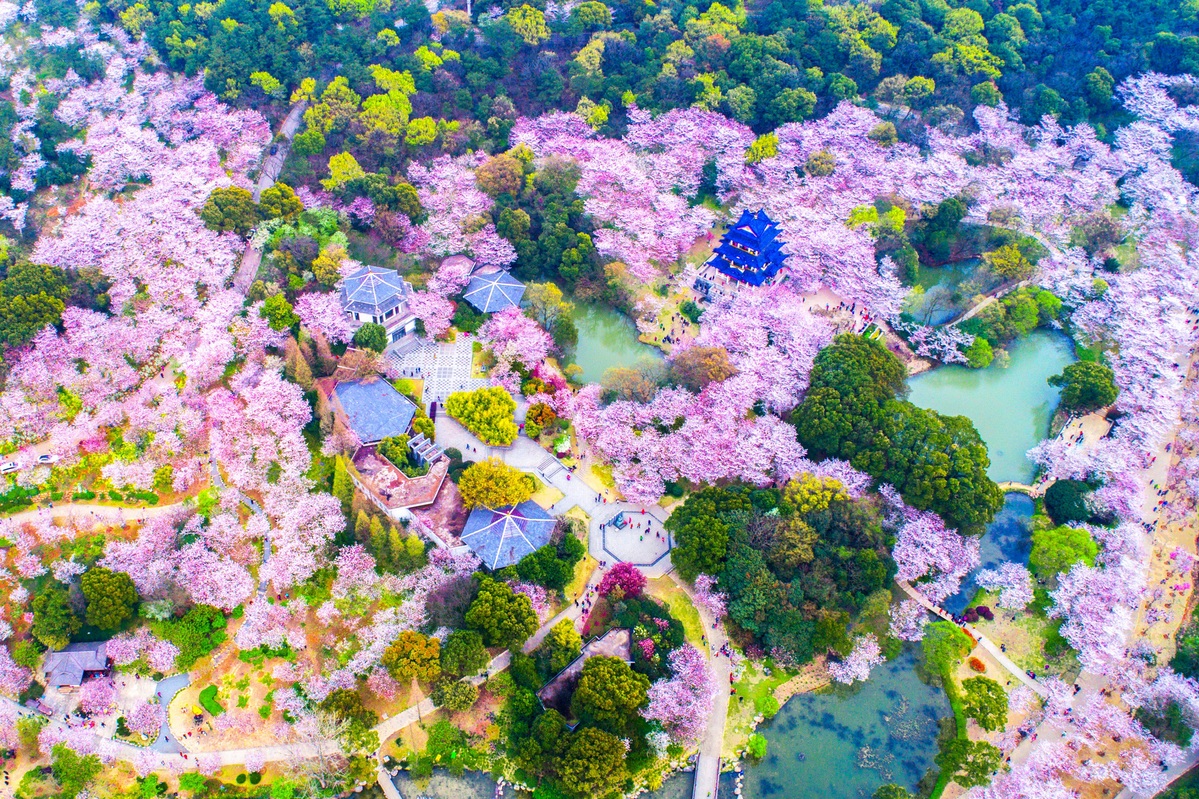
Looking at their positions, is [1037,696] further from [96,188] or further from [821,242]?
[96,188]

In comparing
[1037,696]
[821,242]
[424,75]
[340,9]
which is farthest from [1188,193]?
[340,9]

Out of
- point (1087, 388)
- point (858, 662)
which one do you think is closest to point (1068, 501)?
point (1087, 388)

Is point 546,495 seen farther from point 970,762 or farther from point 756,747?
point 970,762

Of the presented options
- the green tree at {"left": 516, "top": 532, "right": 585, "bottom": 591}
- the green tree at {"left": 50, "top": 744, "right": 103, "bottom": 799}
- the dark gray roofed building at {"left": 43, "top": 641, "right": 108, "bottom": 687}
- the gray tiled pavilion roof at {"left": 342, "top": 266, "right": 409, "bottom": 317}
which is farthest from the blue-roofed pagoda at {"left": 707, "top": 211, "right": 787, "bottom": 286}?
the green tree at {"left": 50, "top": 744, "right": 103, "bottom": 799}

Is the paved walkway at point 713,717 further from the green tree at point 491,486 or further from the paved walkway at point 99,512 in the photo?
the paved walkway at point 99,512

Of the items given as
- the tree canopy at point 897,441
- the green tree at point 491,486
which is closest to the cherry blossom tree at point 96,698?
the green tree at point 491,486
